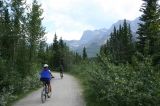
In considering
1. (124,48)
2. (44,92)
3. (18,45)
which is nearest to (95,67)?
(44,92)

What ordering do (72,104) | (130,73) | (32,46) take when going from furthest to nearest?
(32,46)
(72,104)
(130,73)

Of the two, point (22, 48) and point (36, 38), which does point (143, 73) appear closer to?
point (22, 48)

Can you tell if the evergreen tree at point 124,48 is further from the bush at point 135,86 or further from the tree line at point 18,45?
the bush at point 135,86

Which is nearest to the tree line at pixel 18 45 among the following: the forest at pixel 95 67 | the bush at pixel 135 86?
the forest at pixel 95 67

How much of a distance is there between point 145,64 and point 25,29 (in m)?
26.1

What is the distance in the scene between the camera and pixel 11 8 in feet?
112

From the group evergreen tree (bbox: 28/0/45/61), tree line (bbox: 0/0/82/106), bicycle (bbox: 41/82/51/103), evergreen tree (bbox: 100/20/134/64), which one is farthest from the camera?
evergreen tree (bbox: 100/20/134/64)

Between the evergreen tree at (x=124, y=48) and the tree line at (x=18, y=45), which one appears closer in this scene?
the tree line at (x=18, y=45)

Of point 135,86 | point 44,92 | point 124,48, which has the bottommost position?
point 44,92

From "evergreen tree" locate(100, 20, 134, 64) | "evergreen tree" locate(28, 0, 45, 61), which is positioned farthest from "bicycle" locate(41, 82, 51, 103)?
"evergreen tree" locate(100, 20, 134, 64)

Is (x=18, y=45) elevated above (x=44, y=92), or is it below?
above

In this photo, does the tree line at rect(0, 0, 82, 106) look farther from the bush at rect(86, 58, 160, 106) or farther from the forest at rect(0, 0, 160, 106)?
the bush at rect(86, 58, 160, 106)

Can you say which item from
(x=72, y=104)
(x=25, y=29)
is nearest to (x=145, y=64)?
(x=72, y=104)

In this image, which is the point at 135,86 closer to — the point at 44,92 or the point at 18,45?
the point at 44,92
